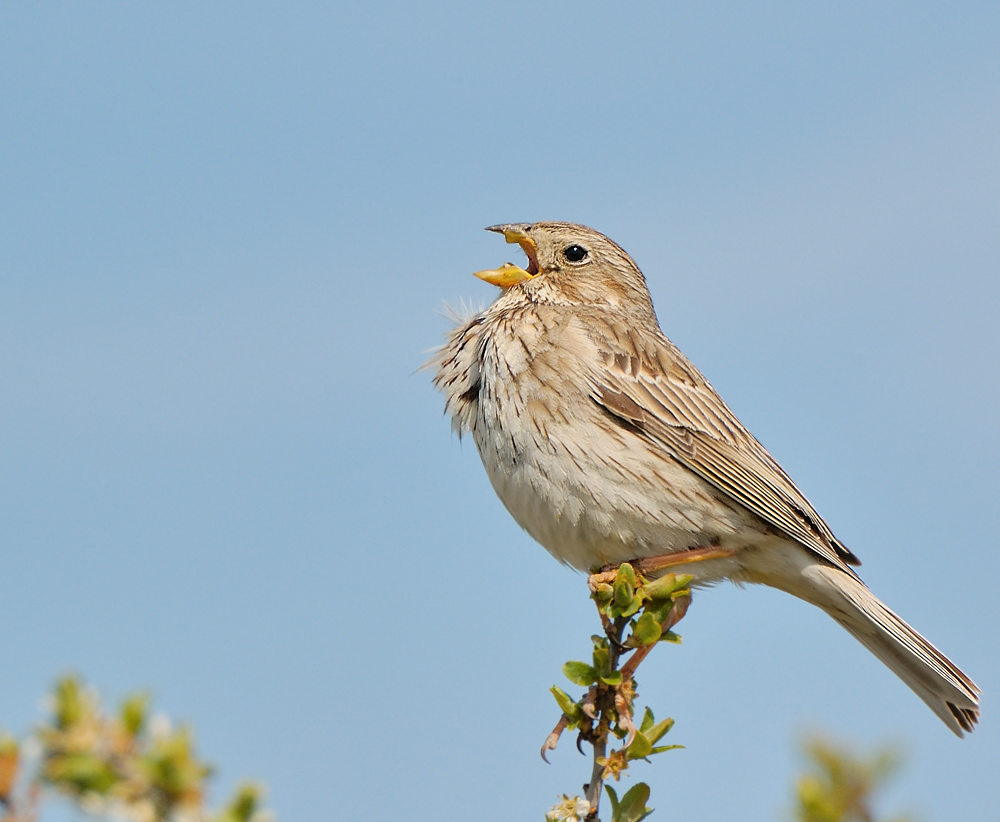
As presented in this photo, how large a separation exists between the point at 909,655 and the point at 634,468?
2.17 m

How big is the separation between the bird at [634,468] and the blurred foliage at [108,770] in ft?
18.0

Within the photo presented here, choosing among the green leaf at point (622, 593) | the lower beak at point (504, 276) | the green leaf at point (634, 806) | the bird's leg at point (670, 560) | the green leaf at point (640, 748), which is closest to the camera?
the green leaf at point (634, 806)

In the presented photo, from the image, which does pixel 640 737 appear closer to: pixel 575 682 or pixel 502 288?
pixel 575 682

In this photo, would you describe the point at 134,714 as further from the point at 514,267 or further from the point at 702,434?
the point at 514,267

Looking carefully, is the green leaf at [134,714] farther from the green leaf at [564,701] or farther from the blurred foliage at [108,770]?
the green leaf at [564,701]

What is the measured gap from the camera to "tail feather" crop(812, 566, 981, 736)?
7.59m

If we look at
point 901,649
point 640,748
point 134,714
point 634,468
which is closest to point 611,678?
point 640,748

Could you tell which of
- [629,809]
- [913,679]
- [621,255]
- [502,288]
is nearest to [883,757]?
[629,809]

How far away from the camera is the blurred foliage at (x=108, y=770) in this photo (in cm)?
156

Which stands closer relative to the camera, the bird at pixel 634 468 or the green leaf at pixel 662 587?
the green leaf at pixel 662 587

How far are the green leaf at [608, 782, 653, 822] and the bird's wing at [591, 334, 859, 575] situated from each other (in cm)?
410

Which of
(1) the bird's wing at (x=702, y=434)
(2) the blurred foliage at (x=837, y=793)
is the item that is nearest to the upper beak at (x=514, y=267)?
(1) the bird's wing at (x=702, y=434)

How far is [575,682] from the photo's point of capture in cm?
463

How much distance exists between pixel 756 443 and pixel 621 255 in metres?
1.85
